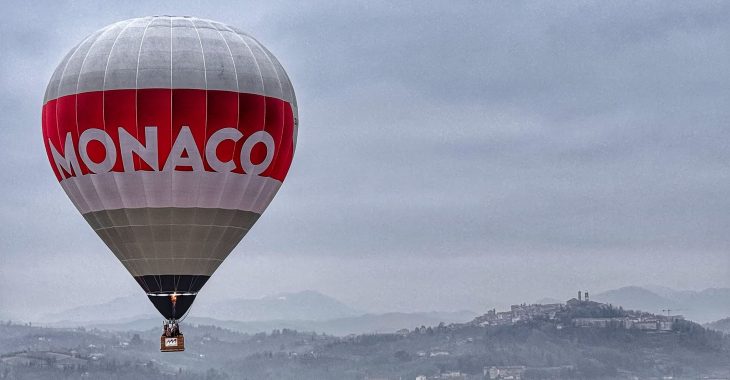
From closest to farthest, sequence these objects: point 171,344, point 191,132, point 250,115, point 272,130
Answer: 1. point 191,132
2. point 171,344
3. point 250,115
4. point 272,130

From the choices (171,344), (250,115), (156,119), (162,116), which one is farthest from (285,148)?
(171,344)

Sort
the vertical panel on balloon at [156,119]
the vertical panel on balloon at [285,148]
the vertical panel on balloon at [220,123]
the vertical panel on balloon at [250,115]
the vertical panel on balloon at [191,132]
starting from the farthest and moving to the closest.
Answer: the vertical panel on balloon at [285,148]
the vertical panel on balloon at [250,115]
the vertical panel on balloon at [220,123]
the vertical panel on balloon at [191,132]
the vertical panel on balloon at [156,119]

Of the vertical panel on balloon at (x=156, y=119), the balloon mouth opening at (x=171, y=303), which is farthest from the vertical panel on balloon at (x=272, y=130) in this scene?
the balloon mouth opening at (x=171, y=303)

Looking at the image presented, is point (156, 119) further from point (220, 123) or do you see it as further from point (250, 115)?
point (250, 115)

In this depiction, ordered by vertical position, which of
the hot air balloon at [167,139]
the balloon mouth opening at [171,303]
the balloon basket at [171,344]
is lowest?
the balloon basket at [171,344]

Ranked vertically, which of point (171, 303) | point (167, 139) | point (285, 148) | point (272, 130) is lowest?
point (171, 303)

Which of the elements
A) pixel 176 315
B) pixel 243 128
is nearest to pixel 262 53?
pixel 243 128

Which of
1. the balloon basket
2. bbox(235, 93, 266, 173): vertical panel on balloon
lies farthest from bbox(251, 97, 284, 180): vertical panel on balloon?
the balloon basket

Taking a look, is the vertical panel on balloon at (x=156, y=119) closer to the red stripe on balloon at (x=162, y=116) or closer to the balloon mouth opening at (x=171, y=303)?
the red stripe on balloon at (x=162, y=116)

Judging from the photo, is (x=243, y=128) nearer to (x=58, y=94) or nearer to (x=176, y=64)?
(x=176, y=64)

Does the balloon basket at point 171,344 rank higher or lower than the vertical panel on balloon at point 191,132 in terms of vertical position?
lower
